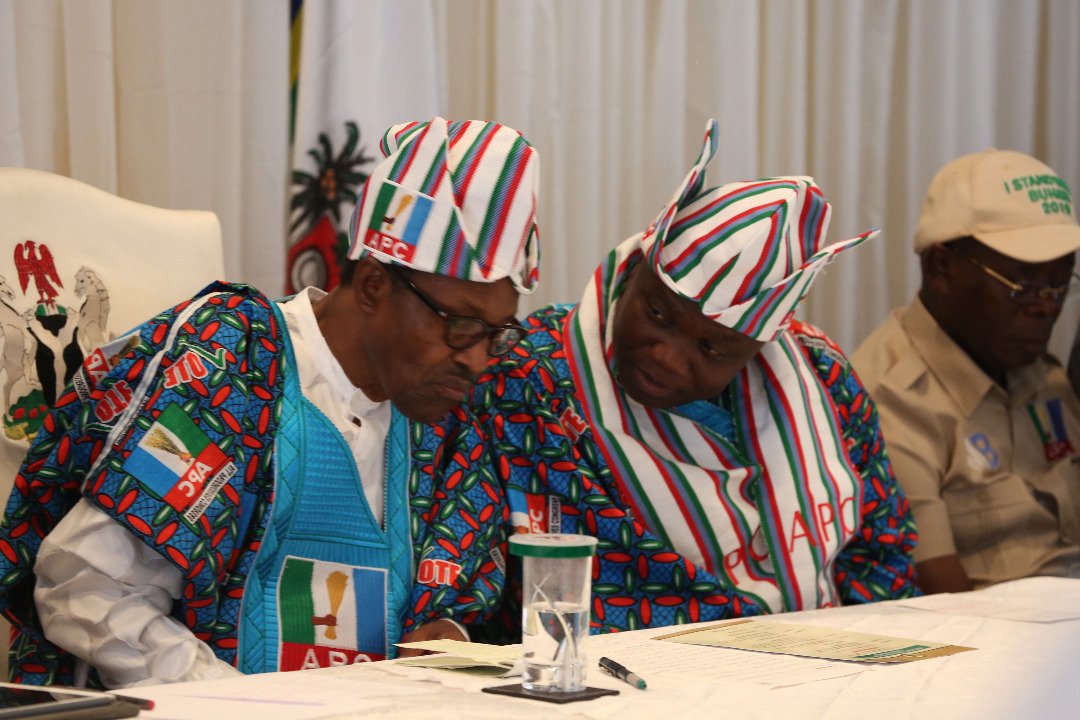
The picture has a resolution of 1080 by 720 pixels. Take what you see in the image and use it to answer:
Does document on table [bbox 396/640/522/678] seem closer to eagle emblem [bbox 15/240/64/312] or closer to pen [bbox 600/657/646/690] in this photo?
pen [bbox 600/657/646/690]

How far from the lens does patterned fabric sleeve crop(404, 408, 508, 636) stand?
192cm

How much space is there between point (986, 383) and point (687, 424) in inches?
38.1

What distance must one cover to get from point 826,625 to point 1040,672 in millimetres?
372

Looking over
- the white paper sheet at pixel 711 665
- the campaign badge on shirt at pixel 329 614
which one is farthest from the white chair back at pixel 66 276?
the white paper sheet at pixel 711 665

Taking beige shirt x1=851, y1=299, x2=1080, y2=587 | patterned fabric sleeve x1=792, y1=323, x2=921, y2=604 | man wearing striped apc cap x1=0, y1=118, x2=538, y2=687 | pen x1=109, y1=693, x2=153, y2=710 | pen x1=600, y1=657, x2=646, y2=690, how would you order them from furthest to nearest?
beige shirt x1=851, y1=299, x2=1080, y2=587, patterned fabric sleeve x1=792, y1=323, x2=921, y2=604, man wearing striped apc cap x1=0, y1=118, x2=538, y2=687, pen x1=600, y1=657, x2=646, y2=690, pen x1=109, y1=693, x2=153, y2=710

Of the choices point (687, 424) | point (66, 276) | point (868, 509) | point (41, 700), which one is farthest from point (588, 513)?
point (41, 700)

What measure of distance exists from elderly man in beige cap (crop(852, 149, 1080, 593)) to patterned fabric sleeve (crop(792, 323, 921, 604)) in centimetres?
21

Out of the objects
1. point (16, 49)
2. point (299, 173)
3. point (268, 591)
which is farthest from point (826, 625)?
point (16, 49)

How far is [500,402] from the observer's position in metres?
2.22

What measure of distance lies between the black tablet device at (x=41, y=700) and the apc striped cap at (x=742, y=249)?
129 cm

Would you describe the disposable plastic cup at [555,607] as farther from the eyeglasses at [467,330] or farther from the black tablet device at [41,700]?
the eyeglasses at [467,330]

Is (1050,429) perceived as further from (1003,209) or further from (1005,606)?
(1005,606)

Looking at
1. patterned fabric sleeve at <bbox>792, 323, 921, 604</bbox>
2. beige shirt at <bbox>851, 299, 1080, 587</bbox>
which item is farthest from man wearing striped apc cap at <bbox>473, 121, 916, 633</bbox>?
beige shirt at <bbox>851, 299, 1080, 587</bbox>

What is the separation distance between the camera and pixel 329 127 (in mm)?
2592
